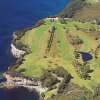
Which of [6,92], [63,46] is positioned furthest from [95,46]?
[6,92]

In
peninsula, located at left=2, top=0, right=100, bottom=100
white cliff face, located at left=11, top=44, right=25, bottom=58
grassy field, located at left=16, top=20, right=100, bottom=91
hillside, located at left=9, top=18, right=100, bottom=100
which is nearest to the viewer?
peninsula, located at left=2, top=0, right=100, bottom=100

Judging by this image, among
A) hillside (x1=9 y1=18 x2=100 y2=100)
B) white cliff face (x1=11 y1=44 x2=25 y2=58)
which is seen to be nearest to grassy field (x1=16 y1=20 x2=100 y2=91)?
hillside (x1=9 y1=18 x2=100 y2=100)

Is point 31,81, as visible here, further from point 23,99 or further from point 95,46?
point 95,46

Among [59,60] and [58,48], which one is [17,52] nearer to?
[58,48]

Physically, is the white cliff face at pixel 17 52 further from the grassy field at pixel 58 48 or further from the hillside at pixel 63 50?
the grassy field at pixel 58 48

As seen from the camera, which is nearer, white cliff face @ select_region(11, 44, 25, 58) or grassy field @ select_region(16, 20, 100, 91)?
grassy field @ select_region(16, 20, 100, 91)

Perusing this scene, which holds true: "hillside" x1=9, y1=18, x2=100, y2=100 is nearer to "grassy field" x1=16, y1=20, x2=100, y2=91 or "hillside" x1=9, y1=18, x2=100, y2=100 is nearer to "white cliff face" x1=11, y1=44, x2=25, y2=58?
"grassy field" x1=16, y1=20, x2=100, y2=91

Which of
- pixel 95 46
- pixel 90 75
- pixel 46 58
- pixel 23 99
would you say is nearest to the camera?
pixel 23 99

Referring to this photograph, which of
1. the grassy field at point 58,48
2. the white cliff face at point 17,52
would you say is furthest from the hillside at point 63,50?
the white cliff face at point 17,52
